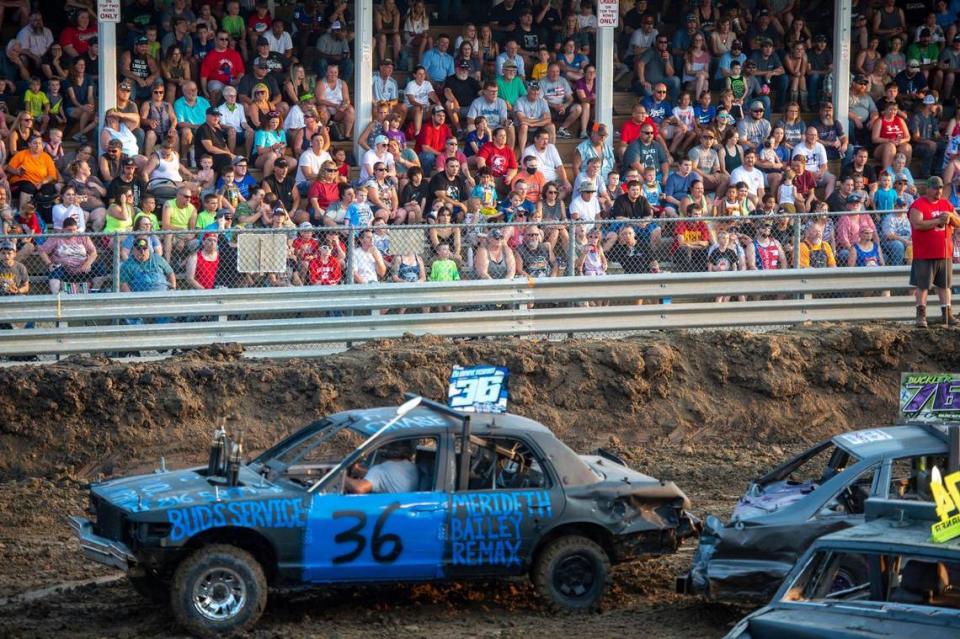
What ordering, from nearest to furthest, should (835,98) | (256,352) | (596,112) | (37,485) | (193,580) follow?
(193,580), (37,485), (256,352), (596,112), (835,98)

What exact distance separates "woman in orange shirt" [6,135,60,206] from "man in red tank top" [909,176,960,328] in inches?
399

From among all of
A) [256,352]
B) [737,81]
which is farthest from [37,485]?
[737,81]

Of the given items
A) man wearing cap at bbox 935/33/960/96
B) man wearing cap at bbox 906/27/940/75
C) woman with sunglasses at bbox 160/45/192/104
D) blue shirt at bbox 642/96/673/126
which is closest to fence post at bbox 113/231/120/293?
woman with sunglasses at bbox 160/45/192/104

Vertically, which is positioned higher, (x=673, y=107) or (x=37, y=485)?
(x=673, y=107)

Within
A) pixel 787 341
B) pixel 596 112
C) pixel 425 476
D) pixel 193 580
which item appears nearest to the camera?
pixel 193 580

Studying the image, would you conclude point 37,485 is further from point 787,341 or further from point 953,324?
point 953,324

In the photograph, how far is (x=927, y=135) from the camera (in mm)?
21797

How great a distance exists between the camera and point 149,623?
9852 millimetres

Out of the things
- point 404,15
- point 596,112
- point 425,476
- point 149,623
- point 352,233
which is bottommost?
point 149,623

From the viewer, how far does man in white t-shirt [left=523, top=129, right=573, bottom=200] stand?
19125 millimetres

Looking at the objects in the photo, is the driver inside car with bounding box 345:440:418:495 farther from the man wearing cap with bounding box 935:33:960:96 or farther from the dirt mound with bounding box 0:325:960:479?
the man wearing cap with bounding box 935:33:960:96

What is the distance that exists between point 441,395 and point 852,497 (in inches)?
236

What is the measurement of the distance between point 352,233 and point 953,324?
24.1 ft

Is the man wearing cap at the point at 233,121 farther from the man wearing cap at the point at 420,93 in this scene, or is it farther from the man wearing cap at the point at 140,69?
the man wearing cap at the point at 420,93
